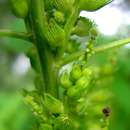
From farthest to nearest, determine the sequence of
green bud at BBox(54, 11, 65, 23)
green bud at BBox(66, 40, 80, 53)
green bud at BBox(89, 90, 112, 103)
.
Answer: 1. green bud at BBox(89, 90, 112, 103)
2. green bud at BBox(66, 40, 80, 53)
3. green bud at BBox(54, 11, 65, 23)

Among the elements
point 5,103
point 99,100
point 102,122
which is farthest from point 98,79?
point 5,103

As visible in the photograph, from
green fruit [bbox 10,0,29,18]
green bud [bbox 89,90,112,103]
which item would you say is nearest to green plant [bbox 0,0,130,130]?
green fruit [bbox 10,0,29,18]

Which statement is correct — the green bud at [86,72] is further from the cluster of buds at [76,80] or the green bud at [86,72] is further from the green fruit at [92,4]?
the green fruit at [92,4]

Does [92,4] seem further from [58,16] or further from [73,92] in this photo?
[73,92]

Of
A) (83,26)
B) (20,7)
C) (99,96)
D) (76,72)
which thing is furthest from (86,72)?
(99,96)

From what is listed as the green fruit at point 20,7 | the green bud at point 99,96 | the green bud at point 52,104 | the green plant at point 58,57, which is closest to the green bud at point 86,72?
the green plant at point 58,57

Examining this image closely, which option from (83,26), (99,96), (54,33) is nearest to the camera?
(54,33)

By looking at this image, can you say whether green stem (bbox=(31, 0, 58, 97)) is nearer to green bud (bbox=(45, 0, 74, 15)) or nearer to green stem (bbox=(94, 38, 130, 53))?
green bud (bbox=(45, 0, 74, 15))

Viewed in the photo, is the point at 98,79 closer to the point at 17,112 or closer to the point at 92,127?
the point at 92,127
